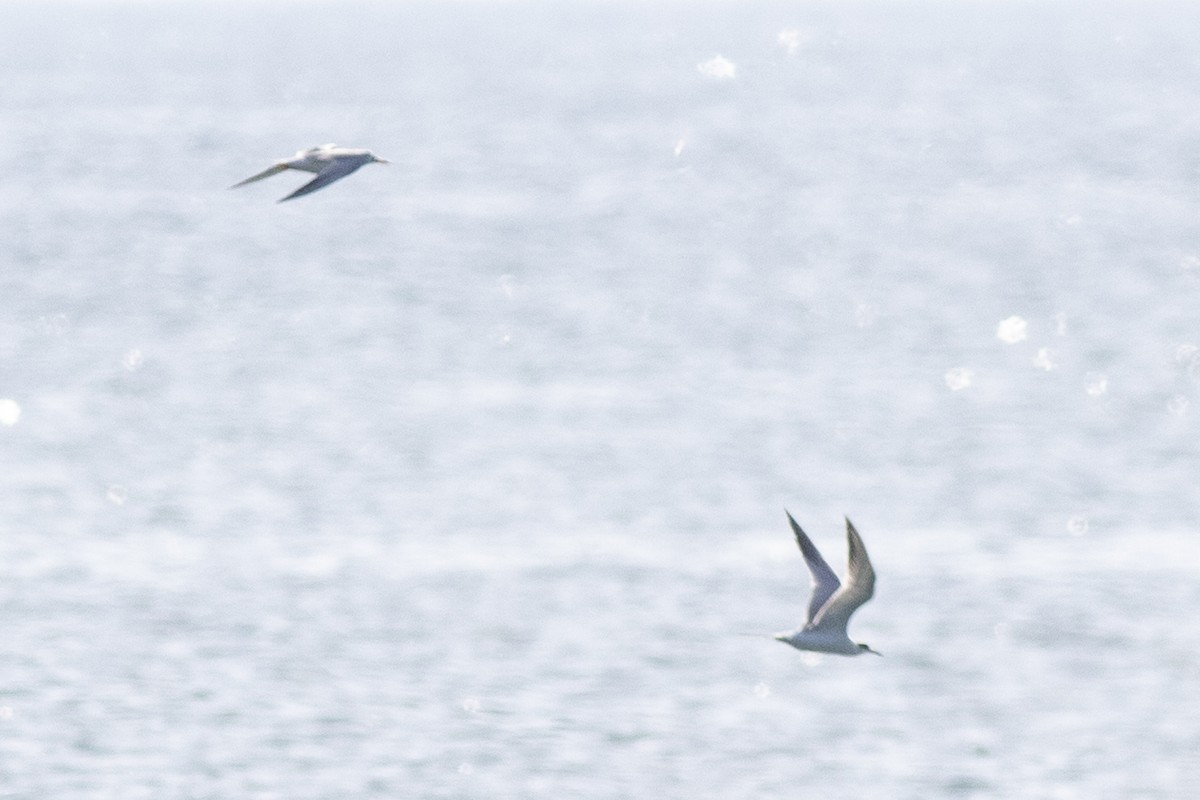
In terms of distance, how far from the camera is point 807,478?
62.3 meters

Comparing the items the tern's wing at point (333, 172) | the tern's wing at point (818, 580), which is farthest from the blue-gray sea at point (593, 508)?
the tern's wing at point (333, 172)

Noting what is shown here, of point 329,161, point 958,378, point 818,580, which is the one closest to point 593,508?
point 958,378

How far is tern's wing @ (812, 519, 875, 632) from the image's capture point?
69.4 ft

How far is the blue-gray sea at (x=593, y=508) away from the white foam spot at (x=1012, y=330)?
0.86 feet

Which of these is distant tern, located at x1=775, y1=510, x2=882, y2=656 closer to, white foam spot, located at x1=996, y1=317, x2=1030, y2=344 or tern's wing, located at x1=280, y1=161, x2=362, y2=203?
tern's wing, located at x1=280, y1=161, x2=362, y2=203

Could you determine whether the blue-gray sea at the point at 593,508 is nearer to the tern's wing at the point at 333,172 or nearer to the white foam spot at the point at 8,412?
the white foam spot at the point at 8,412

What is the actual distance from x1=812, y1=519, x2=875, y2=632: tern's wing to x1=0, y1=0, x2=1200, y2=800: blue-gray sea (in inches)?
615

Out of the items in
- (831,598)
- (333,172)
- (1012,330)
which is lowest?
(1012,330)

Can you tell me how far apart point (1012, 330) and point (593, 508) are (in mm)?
33666

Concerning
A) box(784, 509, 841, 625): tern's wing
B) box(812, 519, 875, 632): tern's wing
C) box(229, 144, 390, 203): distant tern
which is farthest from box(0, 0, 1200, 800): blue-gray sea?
box(229, 144, 390, 203): distant tern

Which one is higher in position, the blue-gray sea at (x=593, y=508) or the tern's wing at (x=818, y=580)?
the tern's wing at (x=818, y=580)

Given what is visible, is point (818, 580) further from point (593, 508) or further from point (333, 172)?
point (593, 508)

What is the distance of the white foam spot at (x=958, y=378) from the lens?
77.1 meters

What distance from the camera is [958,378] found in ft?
258
